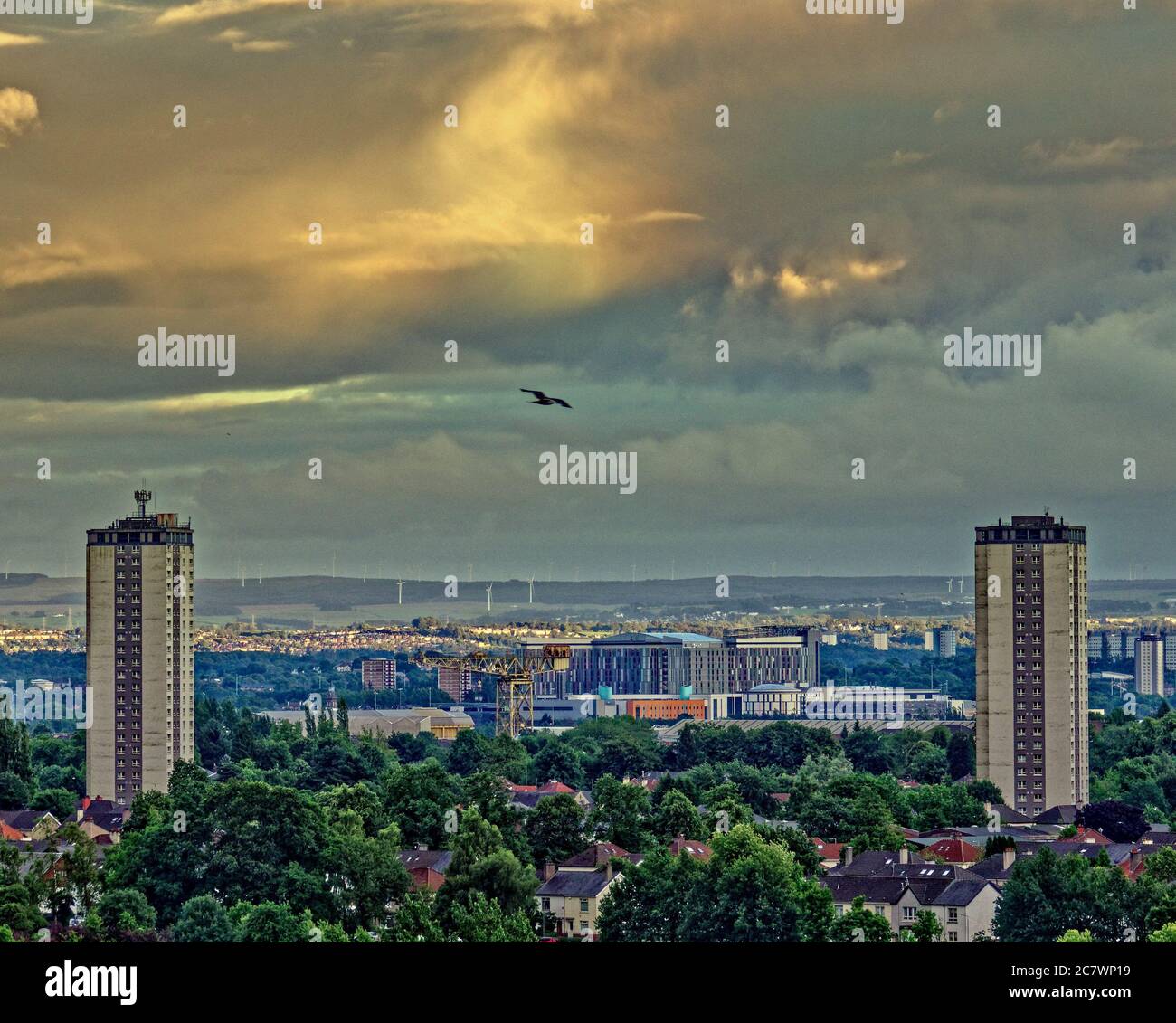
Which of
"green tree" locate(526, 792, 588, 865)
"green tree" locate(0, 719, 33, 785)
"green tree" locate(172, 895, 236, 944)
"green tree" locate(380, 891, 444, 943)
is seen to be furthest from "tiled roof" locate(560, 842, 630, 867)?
"green tree" locate(0, 719, 33, 785)

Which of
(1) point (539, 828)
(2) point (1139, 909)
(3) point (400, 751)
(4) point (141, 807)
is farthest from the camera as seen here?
(3) point (400, 751)

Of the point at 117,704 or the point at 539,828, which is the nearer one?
the point at 539,828

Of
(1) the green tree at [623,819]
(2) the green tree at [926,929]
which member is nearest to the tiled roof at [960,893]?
(2) the green tree at [926,929]

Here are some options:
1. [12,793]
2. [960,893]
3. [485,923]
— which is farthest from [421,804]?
[12,793]

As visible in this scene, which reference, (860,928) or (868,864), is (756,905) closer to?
(860,928)

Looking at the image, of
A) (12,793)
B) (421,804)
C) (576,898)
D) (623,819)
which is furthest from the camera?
(12,793)

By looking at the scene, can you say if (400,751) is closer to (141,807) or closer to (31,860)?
(141,807)

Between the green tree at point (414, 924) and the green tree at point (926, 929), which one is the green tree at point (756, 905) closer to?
the green tree at point (926, 929)

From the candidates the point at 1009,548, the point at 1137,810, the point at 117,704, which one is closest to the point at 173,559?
the point at 117,704
